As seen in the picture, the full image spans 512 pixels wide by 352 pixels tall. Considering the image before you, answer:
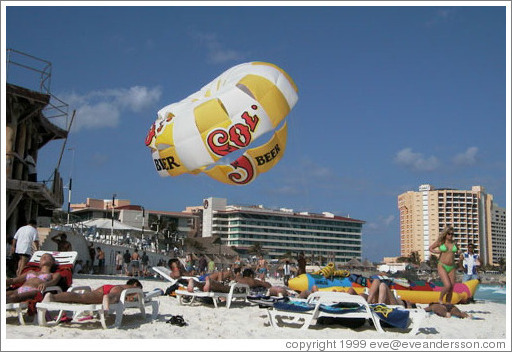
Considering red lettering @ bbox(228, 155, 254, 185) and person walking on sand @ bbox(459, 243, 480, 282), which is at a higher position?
red lettering @ bbox(228, 155, 254, 185)

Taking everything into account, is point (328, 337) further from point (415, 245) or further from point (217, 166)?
point (415, 245)

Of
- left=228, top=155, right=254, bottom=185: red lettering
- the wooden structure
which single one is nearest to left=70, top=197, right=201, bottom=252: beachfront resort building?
the wooden structure

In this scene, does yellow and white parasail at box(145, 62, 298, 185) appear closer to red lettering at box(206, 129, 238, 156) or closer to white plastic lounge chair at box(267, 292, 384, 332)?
red lettering at box(206, 129, 238, 156)

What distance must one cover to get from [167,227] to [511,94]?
260 feet

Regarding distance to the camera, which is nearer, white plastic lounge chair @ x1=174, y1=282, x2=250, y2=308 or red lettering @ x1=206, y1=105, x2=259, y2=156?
white plastic lounge chair @ x1=174, y1=282, x2=250, y2=308

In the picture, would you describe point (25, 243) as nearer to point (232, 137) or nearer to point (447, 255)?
point (232, 137)

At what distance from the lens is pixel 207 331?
20.4 feet

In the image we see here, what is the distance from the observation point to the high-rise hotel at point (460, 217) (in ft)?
388

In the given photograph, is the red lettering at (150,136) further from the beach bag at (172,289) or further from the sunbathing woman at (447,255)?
the sunbathing woman at (447,255)

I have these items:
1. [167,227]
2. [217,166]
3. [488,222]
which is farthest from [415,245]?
[217,166]

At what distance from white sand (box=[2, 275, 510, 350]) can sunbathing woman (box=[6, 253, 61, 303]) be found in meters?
0.31

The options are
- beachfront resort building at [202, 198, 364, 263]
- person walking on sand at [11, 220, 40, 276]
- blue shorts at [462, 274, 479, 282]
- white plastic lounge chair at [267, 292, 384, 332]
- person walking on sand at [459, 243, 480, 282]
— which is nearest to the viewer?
white plastic lounge chair at [267, 292, 384, 332]

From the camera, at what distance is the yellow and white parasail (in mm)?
10938

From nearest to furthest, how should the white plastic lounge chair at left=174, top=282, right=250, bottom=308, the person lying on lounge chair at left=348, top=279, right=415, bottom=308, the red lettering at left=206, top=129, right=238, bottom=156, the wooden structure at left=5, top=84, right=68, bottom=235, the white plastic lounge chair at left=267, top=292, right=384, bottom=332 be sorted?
the white plastic lounge chair at left=267, top=292, right=384, bottom=332, the person lying on lounge chair at left=348, top=279, right=415, bottom=308, the white plastic lounge chair at left=174, top=282, right=250, bottom=308, the red lettering at left=206, top=129, right=238, bottom=156, the wooden structure at left=5, top=84, right=68, bottom=235
